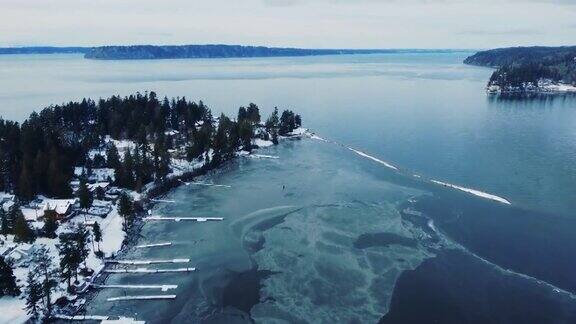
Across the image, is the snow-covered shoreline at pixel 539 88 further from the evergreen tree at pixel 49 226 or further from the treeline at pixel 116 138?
the evergreen tree at pixel 49 226

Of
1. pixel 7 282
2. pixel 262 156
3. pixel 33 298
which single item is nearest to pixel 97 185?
pixel 7 282

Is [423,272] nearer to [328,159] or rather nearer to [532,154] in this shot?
[328,159]

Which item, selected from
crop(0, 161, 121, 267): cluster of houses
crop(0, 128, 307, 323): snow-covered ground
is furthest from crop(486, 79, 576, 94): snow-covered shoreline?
crop(0, 161, 121, 267): cluster of houses

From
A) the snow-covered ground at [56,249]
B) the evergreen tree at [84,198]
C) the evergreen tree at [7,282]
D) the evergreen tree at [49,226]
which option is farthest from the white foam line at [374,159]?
the evergreen tree at [7,282]

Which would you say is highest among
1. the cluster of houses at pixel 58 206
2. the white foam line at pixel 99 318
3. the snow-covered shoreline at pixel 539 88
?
the snow-covered shoreline at pixel 539 88

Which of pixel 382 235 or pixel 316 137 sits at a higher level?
pixel 316 137

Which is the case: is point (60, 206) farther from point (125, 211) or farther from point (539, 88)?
point (539, 88)
